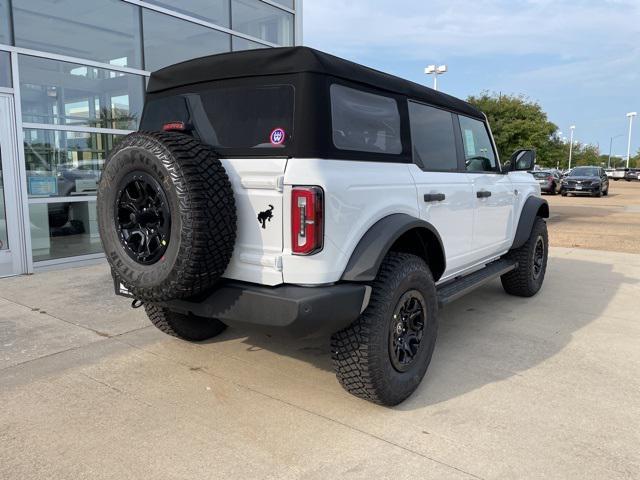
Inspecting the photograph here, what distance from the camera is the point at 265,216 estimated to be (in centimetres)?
268

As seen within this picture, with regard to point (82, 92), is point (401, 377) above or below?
below

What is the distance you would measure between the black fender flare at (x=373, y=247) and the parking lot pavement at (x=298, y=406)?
34.2 inches

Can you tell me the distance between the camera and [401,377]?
3.05 meters

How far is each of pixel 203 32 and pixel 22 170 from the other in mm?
3891

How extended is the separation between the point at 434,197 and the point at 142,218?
6.26ft

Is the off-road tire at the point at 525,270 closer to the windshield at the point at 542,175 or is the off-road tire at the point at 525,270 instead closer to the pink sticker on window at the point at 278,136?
the pink sticker on window at the point at 278,136

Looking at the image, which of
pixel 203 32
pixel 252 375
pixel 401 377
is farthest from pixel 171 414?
pixel 203 32

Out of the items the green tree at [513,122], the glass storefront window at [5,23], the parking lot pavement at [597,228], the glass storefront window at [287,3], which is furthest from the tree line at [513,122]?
the glass storefront window at [5,23]

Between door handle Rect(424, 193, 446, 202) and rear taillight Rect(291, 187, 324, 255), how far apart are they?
1.10 metres

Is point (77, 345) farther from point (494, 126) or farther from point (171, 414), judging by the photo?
point (494, 126)

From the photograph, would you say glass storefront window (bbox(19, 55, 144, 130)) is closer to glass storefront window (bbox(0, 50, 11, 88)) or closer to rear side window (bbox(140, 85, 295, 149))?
glass storefront window (bbox(0, 50, 11, 88))

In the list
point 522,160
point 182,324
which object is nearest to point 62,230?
point 182,324

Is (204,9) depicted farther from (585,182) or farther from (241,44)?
(585,182)

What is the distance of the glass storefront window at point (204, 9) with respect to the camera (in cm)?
820
